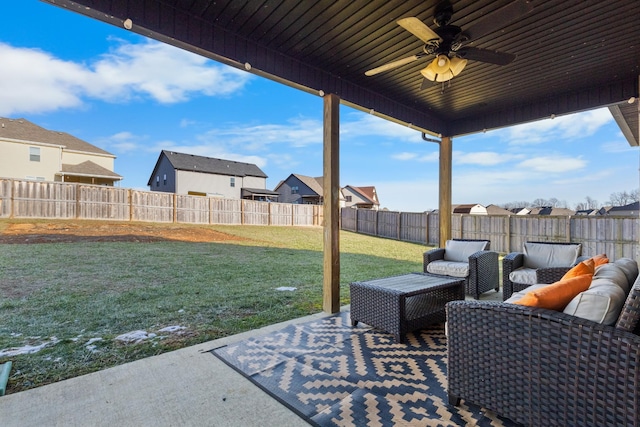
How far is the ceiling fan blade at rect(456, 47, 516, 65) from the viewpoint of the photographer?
2.70 meters

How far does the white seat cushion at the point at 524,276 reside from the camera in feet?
12.1

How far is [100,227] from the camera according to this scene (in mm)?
9922

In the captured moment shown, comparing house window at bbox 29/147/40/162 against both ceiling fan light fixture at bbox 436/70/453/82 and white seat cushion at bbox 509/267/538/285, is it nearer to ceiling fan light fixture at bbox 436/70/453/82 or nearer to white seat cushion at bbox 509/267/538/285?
ceiling fan light fixture at bbox 436/70/453/82

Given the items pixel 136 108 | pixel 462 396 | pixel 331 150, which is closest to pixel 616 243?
pixel 331 150

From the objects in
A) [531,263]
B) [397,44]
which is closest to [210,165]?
[397,44]

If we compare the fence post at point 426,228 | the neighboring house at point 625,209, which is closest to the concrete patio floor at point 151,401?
the fence post at point 426,228

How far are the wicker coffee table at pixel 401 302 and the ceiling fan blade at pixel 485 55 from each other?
2.14 meters

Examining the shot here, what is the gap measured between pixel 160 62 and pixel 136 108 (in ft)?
26.0

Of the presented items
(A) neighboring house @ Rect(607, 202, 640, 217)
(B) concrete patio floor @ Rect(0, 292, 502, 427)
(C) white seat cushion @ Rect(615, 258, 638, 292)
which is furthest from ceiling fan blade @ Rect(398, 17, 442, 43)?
(A) neighboring house @ Rect(607, 202, 640, 217)

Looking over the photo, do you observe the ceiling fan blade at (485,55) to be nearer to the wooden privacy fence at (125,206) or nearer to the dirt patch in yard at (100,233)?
the dirt patch in yard at (100,233)

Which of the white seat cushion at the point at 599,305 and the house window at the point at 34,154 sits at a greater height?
the house window at the point at 34,154

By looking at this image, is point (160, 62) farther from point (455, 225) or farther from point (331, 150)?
point (455, 225)

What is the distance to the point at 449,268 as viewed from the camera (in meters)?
4.40

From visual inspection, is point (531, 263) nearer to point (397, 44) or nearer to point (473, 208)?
point (397, 44)
